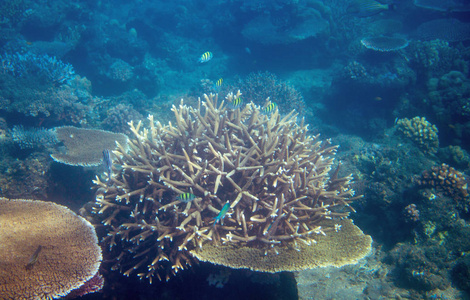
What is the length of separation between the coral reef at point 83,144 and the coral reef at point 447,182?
6.87 meters

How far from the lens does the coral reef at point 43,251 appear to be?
2.10m

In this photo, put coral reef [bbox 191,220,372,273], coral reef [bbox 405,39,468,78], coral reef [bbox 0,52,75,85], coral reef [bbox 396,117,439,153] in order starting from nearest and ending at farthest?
coral reef [bbox 191,220,372,273], coral reef [bbox 396,117,439,153], coral reef [bbox 0,52,75,85], coral reef [bbox 405,39,468,78]

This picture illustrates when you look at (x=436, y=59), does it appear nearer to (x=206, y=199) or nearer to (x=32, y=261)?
(x=206, y=199)

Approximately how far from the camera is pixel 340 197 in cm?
354

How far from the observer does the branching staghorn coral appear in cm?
289

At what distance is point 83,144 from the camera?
18.0 feet

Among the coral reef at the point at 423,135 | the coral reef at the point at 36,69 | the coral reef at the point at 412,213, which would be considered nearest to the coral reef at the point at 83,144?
the coral reef at the point at 36,69

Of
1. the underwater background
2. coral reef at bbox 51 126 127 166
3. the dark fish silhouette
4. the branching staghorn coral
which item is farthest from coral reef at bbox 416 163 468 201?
coral reef at bbox 51 126 127 166

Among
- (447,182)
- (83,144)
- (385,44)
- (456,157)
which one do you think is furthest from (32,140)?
(385,44)

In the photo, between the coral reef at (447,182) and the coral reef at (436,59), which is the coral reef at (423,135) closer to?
the coral reef at (447,182)

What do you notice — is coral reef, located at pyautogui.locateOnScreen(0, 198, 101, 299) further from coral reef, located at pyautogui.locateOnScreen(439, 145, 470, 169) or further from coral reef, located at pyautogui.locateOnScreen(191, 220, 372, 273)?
coral reef, located at pyautogui.locateOnScreen(439, 145, 470, 169)

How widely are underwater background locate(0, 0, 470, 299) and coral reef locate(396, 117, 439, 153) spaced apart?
4cm

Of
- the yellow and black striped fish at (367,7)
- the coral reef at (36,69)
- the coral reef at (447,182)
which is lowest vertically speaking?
the coral reef at (447,182)

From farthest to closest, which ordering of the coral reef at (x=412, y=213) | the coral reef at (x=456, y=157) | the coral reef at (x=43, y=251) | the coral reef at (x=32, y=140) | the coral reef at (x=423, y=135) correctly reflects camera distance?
the coral reef at (x=423, y=135) → the coral reef at (x=456, y=157) → the coral reef at (x=32, y=140) → the coral reef at (x=412, y=213) → the coral reef at (x=43, y=251)
